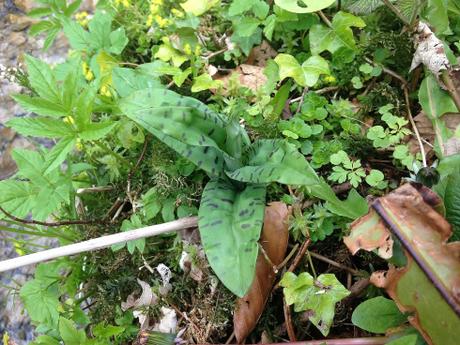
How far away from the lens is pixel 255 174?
126 cm

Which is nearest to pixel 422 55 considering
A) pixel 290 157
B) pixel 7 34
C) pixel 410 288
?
pixel 290 157

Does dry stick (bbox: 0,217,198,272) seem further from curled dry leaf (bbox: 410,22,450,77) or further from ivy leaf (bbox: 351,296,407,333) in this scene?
curled dry leaf (bbox: 410,22,450,77)

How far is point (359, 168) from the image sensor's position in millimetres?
1395

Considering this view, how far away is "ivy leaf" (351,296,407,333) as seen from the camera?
114 centimetres

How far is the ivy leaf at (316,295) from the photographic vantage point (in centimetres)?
119

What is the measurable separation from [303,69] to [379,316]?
2.59 feet

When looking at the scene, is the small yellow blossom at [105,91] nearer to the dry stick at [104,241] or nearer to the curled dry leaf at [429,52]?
the dry stick at [104,241]

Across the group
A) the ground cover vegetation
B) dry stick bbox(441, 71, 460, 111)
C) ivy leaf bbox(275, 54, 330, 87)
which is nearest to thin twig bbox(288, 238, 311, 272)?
the ground cover vegetation

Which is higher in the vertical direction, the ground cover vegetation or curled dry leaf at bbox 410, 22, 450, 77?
curled dry leaf at bbox 410, 22, 450, 77

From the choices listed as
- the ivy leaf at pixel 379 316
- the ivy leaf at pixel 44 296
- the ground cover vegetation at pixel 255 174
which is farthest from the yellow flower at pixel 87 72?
the ivy leaf at pixel 379 316

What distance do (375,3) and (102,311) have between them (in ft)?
4.34

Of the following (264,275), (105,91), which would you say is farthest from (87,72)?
(264,275)

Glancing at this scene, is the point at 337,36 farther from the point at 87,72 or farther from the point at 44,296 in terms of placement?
the point at 44,296

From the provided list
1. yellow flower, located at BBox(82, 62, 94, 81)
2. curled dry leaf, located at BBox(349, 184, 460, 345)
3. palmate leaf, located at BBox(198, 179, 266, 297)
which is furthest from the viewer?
yellow flower, located at BBox(82, 62, 94, 81)
